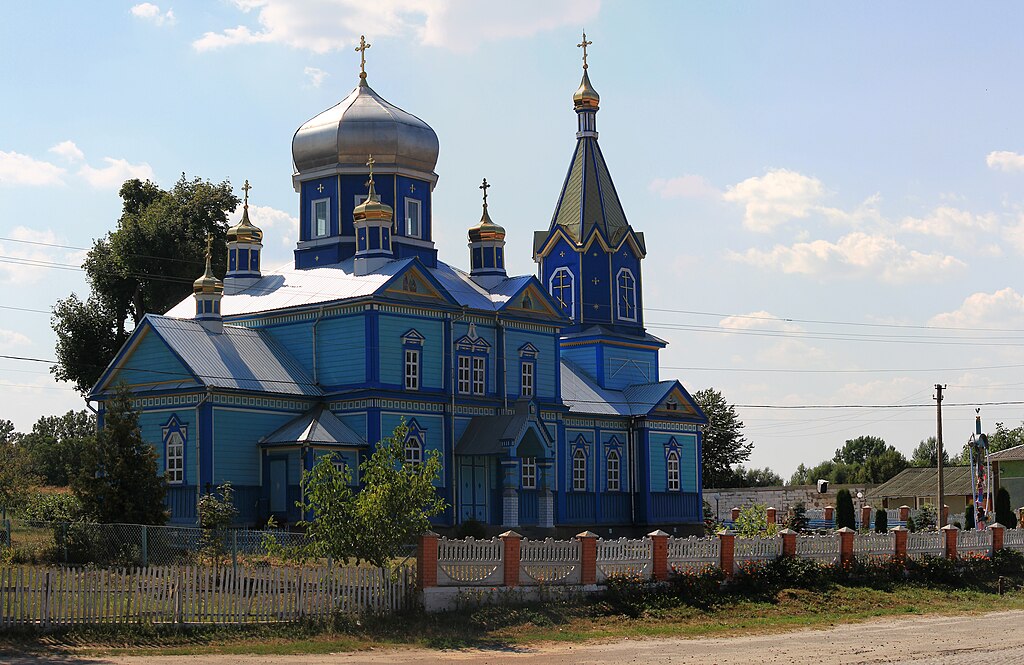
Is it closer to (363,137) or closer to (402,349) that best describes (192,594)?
(402,349)

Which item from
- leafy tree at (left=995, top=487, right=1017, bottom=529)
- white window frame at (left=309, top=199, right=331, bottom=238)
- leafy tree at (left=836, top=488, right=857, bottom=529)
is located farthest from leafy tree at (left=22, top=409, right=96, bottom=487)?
leafy tree at (left=995, top=487, right=1017, bottom=529)

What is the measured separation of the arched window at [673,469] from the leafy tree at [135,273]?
1817cm

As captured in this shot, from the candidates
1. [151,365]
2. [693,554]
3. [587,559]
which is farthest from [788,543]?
[151,365]

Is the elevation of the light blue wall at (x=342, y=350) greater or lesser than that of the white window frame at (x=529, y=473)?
greater

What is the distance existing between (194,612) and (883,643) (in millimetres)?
11348

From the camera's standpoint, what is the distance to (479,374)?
4209 centimetres

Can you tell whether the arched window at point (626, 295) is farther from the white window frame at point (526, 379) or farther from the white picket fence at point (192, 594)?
the white picket fence at point (192, 594)

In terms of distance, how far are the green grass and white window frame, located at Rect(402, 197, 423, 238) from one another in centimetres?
1899

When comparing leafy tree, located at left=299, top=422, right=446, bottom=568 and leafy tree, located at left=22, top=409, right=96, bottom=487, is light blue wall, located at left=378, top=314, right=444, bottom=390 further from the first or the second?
leafy tree, located at left=22, top=409, right=96, bottom=487

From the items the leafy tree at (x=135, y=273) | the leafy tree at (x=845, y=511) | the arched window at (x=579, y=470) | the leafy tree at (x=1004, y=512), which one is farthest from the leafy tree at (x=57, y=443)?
the leafy tree at (x=1004, y=512)

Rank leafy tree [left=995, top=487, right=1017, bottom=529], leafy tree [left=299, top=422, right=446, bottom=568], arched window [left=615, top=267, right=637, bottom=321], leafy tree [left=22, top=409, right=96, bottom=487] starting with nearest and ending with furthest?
leafy tree [left=299, top=422, right=446, bottom=568] < leafy tree [left=995, top=487, right=1017, bottom=529] < arched window [left=615, top=267, right=637, bottom=321] < leafy tree [left=22, top=409, right=96, bottom=487]

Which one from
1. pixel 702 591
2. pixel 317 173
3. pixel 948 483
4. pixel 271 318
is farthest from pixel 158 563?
pixel 948 483

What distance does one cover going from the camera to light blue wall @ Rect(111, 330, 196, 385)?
124 feet

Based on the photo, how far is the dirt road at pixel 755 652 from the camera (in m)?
21.6
